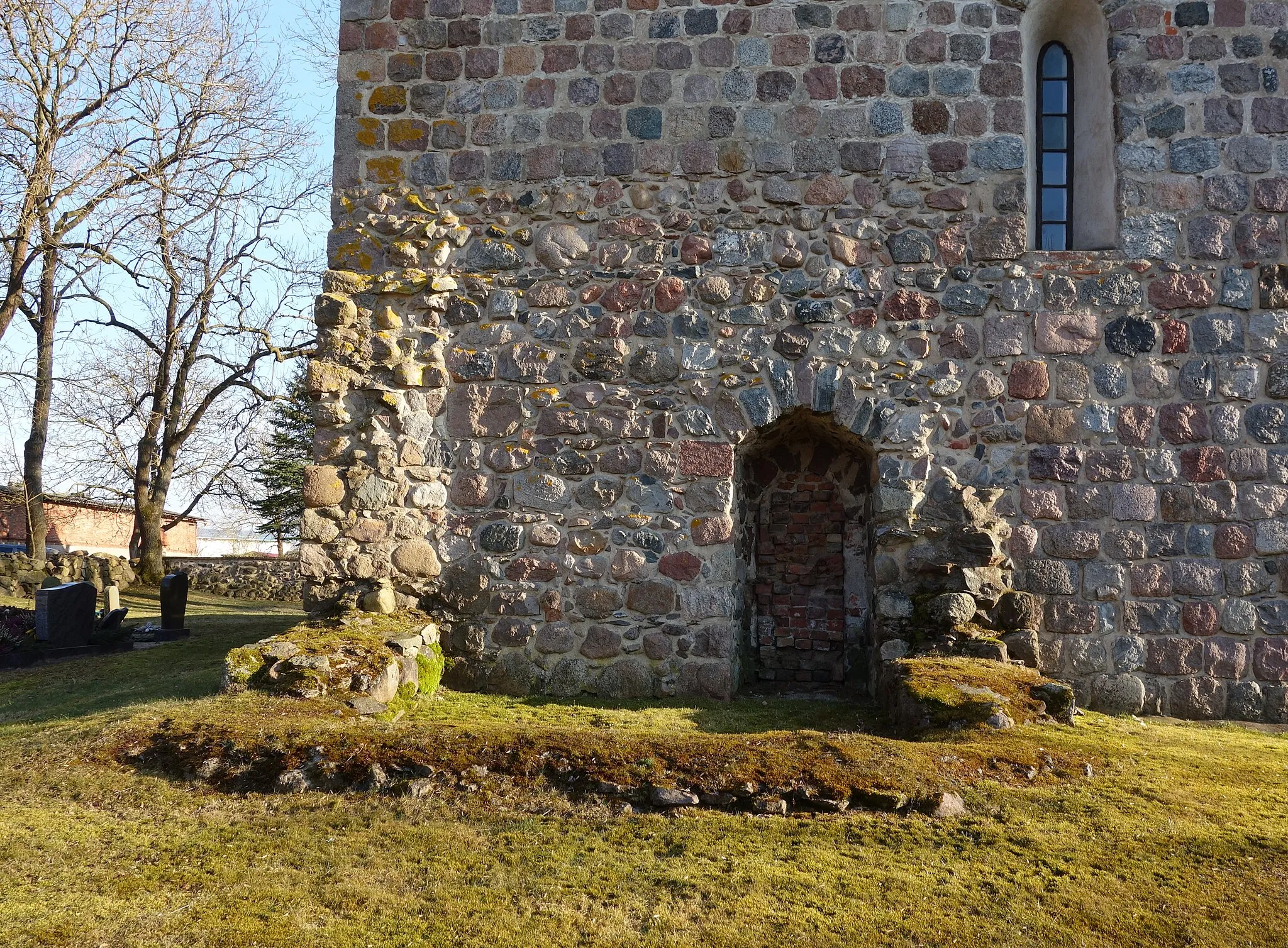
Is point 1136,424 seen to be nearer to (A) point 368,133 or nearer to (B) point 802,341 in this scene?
(B) point 802,341

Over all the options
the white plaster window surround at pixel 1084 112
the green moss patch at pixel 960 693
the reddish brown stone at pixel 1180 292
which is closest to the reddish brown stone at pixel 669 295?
the white plaster window surround at pixel 1084 112

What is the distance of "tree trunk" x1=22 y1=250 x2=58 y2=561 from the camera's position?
16344 millimetres

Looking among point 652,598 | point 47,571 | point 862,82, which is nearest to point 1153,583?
Result: point 652,598

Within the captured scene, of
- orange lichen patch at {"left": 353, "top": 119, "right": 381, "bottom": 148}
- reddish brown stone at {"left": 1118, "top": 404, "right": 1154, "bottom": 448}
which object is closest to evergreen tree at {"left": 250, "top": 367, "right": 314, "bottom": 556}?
orange lichen patch at {"left": 353, "top": 119, "right": 381, "bottom": 148}

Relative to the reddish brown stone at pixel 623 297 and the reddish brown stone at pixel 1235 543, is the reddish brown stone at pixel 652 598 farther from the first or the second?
the reddish brown stone at pixel 1235 543

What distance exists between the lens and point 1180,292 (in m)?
6.58

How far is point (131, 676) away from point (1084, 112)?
824 centimetres

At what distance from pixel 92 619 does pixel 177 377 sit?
9.82m

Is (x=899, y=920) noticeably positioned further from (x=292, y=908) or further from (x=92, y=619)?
(x=92, y=619)

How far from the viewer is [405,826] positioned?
3742mm

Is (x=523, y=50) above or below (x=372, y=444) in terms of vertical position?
above

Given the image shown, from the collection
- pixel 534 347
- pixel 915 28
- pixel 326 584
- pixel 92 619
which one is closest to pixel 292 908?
pixel 326 584

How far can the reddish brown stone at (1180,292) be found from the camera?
658 centimetres

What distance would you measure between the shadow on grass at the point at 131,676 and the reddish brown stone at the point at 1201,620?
19.9 feet
